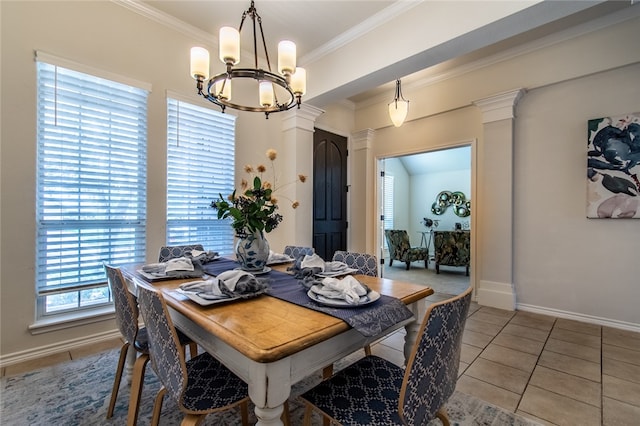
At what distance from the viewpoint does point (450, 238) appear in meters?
5.52

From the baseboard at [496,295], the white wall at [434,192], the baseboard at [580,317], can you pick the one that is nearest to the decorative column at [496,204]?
the baseboard at [496,295]

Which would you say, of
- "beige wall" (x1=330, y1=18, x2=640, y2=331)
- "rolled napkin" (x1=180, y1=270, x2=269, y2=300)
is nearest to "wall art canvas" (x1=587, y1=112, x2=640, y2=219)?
"beige wall" (x1=330, y1=18, x2=640, y2=331)

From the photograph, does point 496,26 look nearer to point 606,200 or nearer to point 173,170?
point 606,200

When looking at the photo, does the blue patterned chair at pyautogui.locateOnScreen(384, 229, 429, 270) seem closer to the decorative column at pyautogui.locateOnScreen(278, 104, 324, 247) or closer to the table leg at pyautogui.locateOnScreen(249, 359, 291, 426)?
the decorative column at pyautogui.locateOnScreen(278, 104, 324, 247)

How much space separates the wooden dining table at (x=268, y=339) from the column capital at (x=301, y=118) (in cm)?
288

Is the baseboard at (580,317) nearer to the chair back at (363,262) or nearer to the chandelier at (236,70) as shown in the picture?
the chair back at (363,262)

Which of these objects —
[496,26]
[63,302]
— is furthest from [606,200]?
[63,302]

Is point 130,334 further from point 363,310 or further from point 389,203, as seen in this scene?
point 389,203

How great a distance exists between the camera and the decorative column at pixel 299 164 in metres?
3.73

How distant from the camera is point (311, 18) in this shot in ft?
9.27

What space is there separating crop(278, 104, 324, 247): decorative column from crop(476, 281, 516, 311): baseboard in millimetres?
2316

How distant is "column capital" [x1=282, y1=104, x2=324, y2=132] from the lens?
3.71 meters

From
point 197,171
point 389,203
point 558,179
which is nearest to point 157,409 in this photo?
point 197,171

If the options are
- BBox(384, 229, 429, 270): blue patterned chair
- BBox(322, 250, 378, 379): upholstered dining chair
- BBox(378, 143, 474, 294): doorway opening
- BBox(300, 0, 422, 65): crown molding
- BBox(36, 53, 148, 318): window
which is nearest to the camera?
BBox(322, 250, 378, 379): upholstered dining chair
